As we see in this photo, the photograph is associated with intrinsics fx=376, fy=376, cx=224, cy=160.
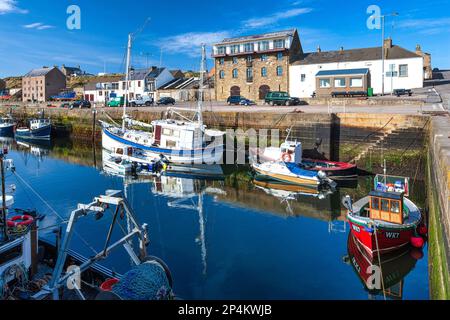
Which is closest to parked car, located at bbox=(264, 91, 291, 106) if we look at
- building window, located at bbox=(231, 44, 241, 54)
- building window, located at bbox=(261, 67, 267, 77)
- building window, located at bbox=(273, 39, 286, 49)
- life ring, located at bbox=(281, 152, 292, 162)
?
building window, located at bbox=(261, 67, 267, 77)

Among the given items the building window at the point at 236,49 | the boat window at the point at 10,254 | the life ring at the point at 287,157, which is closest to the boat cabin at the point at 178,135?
the life ring at the point at 287,157

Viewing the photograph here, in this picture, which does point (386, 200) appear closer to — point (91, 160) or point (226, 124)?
point (226, 124)

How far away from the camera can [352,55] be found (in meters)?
44.0

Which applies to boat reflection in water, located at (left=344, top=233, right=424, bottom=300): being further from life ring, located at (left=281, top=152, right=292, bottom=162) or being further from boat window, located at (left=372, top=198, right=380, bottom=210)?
life ring, located at (left=281, top=152, right=292, bottom=162)

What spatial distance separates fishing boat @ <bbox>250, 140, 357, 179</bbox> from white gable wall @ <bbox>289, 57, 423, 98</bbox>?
21188 millimetres

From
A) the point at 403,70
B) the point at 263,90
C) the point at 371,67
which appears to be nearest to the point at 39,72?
the point at 263,90

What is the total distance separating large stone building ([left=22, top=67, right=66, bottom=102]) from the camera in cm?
7969

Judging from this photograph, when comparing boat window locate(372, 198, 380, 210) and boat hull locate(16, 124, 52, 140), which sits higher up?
boat hull locate(16, 124, 52, 140)

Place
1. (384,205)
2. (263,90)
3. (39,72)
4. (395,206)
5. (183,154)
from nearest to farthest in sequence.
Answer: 1. (395,206)
2. (384,205)
3. (183,154)
4. (263,90)
5. (39,72)

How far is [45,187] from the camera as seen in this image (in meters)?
22.0

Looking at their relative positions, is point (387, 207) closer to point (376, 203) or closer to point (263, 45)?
point (376, 203)

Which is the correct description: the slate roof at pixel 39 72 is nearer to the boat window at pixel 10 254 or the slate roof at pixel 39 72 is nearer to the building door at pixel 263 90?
the building door at pixel 263 90

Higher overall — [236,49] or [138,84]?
[236,49]

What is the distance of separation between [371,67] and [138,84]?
3702 centimetres
